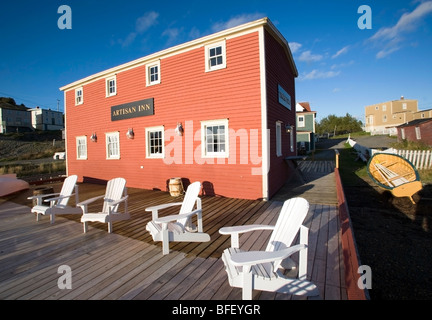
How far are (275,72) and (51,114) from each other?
72.3m

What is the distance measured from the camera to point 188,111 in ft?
25.3

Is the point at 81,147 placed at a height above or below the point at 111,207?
above

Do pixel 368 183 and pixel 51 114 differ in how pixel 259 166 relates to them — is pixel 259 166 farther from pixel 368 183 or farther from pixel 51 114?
pixel 51 114

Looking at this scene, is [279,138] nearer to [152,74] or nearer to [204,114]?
[204,114]

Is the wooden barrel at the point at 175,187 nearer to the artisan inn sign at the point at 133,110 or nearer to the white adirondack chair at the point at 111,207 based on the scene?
the white adirondack chair at the point at 111,207

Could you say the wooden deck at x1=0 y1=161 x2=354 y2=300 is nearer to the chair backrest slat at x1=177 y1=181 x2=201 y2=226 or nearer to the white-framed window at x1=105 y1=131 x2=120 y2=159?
the chair backrest slat at x1=177 y1=181 x2=201 y2=226

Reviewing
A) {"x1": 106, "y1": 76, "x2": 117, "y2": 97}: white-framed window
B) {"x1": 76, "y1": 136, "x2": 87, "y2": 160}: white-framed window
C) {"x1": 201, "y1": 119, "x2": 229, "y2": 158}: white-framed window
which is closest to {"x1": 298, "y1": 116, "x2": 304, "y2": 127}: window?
{"x1": 201, "y1": 119, "x2": 229, "y2": 158}: white-framed window

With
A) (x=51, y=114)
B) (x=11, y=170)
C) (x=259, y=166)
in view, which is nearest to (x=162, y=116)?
(x=259, y=166)

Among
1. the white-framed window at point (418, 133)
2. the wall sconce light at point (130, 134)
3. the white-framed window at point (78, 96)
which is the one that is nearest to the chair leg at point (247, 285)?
the wall sconce light at point (130, 134)

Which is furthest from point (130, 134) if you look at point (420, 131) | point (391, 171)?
point (420, 131)

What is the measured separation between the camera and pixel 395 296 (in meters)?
2.74

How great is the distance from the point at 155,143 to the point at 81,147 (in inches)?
229

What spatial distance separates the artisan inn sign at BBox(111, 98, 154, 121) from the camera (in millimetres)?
8711

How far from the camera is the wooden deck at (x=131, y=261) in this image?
2.42m
